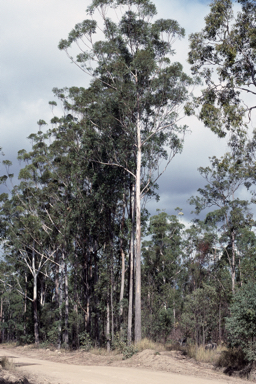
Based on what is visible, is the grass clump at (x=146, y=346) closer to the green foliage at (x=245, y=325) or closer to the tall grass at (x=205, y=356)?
the tall grass at (x=205, y=356)

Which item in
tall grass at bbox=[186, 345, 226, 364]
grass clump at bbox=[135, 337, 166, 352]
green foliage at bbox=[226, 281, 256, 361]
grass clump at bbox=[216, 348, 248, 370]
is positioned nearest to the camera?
green foliage at bbox=[226, 281, 256, 361]

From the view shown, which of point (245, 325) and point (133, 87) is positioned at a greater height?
point (133, 87)

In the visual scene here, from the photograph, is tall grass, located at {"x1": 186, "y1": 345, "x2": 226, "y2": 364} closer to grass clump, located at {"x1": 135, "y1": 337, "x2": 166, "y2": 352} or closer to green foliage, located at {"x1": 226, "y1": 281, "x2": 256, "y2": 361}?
green foliage, located at {"x1": 226, "y1": 281, "x2": 256, "y2": 361}

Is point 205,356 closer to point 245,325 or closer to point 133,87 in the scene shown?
point 245,325

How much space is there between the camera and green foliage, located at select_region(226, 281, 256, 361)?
10172 millimetres

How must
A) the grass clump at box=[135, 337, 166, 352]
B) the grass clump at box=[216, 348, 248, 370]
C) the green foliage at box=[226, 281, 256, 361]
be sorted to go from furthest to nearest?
the grass clump at box=[135, 337, 166, 352]
the grass clump at box=[216, 348, 248, 370]
the green foliage at box=[226, 281, 256, 361]

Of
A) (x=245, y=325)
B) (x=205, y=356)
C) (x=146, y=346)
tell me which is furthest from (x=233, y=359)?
(x=146, y=346)

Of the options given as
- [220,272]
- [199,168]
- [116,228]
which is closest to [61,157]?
[116,228]

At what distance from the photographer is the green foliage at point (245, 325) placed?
1017cm

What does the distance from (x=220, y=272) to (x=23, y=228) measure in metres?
18.5

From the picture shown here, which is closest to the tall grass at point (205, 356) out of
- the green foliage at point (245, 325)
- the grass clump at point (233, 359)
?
the grass clump at point (233, 359)

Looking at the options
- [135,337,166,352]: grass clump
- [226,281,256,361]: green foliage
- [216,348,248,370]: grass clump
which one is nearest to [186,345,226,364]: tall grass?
[216,348,248,370]: grass clump

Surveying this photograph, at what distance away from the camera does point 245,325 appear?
10367mm

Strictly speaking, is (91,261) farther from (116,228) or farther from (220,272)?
(220,272)
